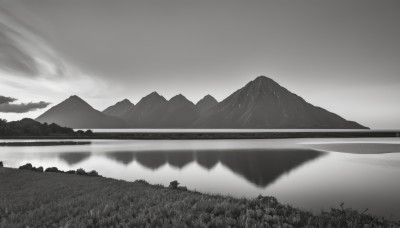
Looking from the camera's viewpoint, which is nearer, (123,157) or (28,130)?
(123,157)

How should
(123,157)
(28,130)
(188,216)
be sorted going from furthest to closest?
(28,130) < (123,157) < (188,216)

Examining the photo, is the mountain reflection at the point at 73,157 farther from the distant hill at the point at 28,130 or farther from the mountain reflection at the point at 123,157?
the distant hill at the point at 28,130

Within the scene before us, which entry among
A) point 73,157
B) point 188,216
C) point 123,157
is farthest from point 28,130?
point 188,216

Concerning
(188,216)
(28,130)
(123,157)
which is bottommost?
(123,157)

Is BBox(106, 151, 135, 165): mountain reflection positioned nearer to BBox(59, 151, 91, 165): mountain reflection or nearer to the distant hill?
BBox(59, 151, 91, 165): mountain reflection

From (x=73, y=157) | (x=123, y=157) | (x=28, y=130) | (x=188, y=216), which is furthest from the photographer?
(x=28, y=130)

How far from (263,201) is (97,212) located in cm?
631

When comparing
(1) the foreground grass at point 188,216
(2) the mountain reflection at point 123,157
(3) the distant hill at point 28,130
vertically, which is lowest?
(2) the mountain reflection at point 123,157

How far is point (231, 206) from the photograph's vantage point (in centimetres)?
980

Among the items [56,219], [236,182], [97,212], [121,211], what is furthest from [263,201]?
[236,182]

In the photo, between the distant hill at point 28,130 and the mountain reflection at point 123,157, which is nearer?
the mountain reflection at point 123,157

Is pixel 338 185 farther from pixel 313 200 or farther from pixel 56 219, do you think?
pixel 56 219

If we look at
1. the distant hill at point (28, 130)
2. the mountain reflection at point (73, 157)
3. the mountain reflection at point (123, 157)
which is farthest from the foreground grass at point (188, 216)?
the distant hill at point (28, 130)

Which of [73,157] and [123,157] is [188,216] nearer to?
[123,157]
